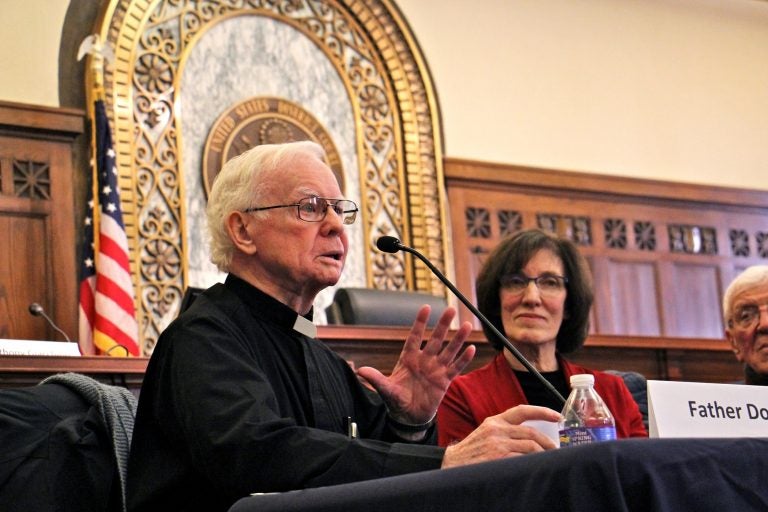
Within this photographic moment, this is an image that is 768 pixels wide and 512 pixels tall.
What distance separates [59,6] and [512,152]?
3111 millimetres

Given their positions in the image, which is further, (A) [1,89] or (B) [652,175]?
(B) [652,175]

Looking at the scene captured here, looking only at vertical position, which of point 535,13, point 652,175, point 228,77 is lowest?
point 652,175

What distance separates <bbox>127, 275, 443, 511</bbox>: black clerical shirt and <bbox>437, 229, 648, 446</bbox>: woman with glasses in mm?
521

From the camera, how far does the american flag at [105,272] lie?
18.7 feet

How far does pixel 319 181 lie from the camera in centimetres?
283

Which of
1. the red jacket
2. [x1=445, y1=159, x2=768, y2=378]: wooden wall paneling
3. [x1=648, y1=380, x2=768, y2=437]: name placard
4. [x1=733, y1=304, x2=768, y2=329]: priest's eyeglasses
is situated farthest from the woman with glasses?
[x1=445, y1=159, x2=768, y2=378]: wooden wall paneling

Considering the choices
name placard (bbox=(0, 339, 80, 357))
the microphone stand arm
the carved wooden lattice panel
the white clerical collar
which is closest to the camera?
the microphone stand arm

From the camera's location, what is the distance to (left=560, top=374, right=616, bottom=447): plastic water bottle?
214 centimetres

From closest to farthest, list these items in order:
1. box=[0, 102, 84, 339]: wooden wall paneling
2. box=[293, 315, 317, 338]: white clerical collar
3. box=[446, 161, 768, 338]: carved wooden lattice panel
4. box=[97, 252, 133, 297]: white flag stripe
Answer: box=[293, 315, 317, 338]: white clerical collar → box=[97, 252, 133, 297]: white flag stripe → box=[0, 102, 84, 339]: wooden wall paneling → box=[446, 161, 768, 338]: carved wooden lattice panel

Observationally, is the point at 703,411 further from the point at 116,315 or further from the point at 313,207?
the point at 116,315

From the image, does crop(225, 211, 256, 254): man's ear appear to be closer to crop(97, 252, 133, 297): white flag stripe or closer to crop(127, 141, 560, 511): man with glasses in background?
crop(127, 141, 560, 511): man with glasses in background

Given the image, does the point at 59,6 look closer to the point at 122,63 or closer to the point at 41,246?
the point at 122,63

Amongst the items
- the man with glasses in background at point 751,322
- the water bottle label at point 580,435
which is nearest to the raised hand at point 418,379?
the water bottle label at point 580,435

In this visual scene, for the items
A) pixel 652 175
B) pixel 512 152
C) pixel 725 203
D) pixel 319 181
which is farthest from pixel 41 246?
pixel 725 203
